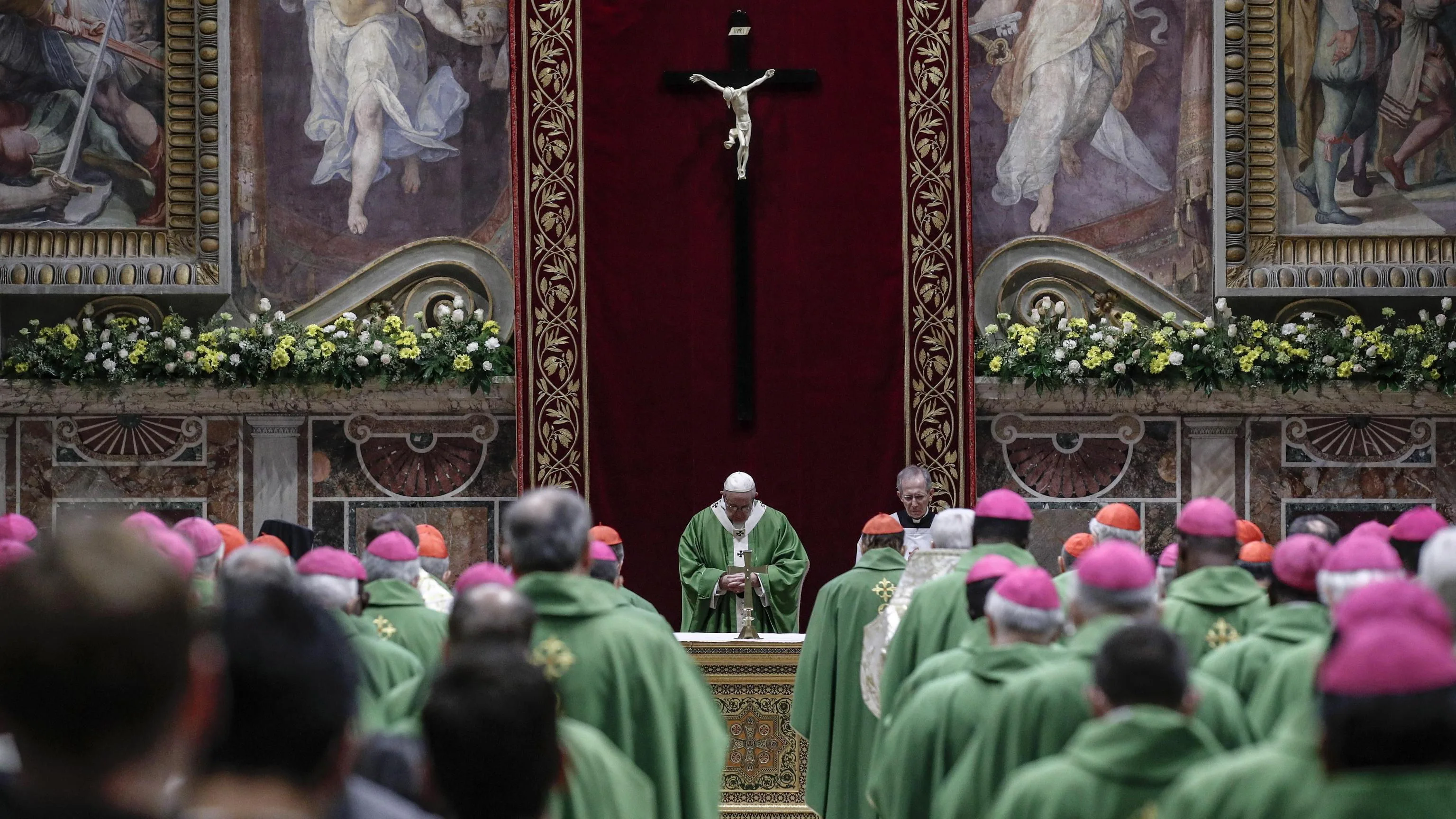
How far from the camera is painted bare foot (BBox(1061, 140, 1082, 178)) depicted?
1164 centimetres

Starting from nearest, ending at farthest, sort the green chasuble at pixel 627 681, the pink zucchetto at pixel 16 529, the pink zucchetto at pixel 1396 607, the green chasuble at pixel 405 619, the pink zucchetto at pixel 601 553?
1. the pink zucchetto at pixel 1396 607
2. the green chasuble at pixel 627 681
3. the green chasuble at pixel 405 619
4. the pink zucchetto at pixel 16 529
5. the pink zucchetto at pixel 601 553

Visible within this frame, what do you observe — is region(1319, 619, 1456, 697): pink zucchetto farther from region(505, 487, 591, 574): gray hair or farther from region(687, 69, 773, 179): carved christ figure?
region(687, 69, 773, 179): carved christ figure

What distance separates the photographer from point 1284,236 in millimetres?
11406

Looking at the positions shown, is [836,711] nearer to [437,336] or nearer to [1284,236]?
[437,336]

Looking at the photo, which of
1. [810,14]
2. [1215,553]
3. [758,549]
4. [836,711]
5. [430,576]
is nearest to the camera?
[1215,553]

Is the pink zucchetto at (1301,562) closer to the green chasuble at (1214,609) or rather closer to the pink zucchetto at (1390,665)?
the green chasuble at (1214,609)

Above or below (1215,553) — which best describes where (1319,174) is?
above

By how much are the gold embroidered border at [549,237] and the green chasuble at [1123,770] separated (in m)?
8.05

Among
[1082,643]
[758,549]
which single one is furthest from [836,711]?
[1082,643]

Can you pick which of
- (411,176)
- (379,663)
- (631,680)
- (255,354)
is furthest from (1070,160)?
(631,680)

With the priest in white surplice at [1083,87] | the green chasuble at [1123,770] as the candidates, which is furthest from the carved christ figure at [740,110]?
the green chasuble at [1123,770]

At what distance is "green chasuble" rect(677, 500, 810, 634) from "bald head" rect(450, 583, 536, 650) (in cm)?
621

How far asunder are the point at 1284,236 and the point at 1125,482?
1.95 meters

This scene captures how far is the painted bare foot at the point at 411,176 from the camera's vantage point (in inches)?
458
